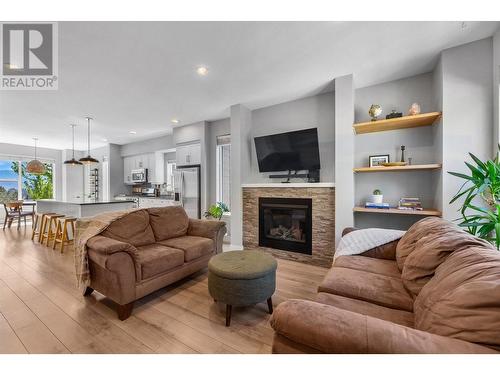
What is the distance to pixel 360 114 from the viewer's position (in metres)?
3.15

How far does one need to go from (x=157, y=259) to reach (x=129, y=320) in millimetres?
535

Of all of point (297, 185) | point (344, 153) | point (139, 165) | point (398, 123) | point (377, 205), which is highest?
point (398, 123)

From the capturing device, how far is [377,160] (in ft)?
9.87

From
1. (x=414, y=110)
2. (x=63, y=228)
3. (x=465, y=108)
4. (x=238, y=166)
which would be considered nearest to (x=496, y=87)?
(x=465, y=108)

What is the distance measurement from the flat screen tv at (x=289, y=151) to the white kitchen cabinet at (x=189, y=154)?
1.66 meters

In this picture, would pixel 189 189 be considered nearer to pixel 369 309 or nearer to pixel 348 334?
pixel 369 309

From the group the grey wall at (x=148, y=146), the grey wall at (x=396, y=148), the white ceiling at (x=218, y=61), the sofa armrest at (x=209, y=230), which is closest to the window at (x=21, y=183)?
the grey wall at (x=148, y=146)

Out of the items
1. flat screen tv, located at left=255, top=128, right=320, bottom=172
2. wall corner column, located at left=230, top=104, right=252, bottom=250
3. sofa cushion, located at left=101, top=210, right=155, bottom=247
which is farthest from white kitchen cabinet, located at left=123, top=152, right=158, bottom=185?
sofa cushion, located at left=101, top=210, right=155, bottom=247

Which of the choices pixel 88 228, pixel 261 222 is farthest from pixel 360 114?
pixel 88 228

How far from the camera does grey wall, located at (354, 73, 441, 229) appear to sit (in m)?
2.78

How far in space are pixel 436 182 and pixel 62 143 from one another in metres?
9.30

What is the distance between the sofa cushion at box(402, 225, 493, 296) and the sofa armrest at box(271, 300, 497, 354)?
668 millimetres

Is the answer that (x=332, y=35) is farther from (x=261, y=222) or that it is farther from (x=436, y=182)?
(x=261, y=222)

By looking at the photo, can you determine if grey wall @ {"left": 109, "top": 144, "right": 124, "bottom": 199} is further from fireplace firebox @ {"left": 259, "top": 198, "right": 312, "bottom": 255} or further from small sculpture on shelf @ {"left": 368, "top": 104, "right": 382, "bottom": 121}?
small sculpture on shelf @ {"left": 368, "top": 104, "right": 382, "bottom": 121}
